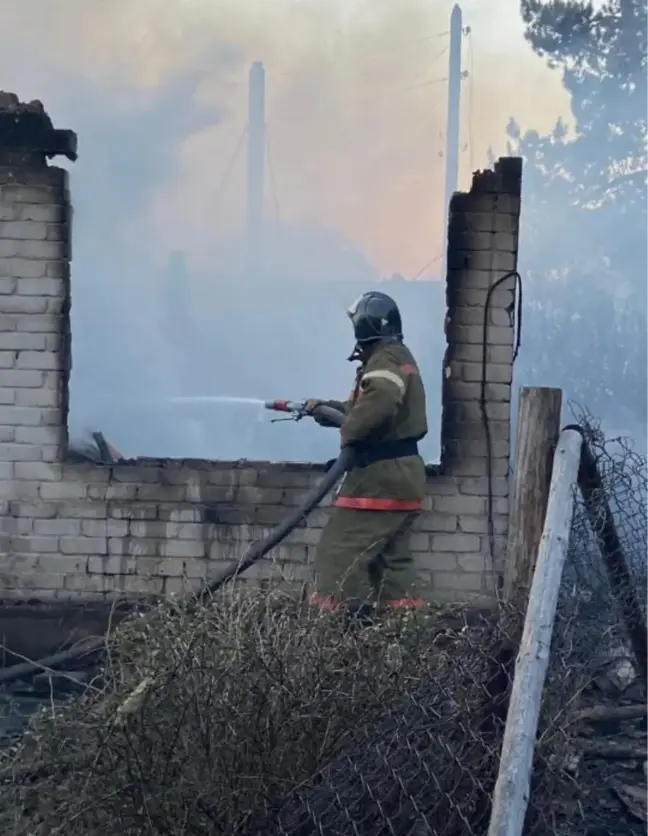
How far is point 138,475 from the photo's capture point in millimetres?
6309

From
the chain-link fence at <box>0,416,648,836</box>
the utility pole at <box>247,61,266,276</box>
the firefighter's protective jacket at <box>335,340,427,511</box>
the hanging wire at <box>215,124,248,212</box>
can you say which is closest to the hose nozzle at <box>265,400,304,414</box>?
the firefighter's protective jacket at <box>335,340,427,511</box>

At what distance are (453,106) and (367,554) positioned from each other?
12329 mm

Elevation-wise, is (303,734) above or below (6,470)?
below

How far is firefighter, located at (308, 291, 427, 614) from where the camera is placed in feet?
18.1

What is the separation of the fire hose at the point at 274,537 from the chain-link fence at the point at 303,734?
1807 mm

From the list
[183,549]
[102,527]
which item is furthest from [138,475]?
[183,549]

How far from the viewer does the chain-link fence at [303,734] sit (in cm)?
302

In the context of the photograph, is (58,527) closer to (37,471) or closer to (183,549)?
(37,471)

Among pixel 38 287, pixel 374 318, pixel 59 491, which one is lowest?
pixel 59 491

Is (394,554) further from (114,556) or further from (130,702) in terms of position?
(130,702)

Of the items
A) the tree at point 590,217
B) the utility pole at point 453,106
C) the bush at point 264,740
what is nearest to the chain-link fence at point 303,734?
the bush at point 264,740

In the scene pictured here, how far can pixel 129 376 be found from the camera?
10570 millimetres

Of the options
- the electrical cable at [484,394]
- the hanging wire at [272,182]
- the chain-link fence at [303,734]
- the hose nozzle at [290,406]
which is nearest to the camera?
the chain-link fence at [303,734]

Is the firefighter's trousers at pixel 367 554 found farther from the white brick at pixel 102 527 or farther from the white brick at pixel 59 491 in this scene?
the white brick at pixel 59 491
